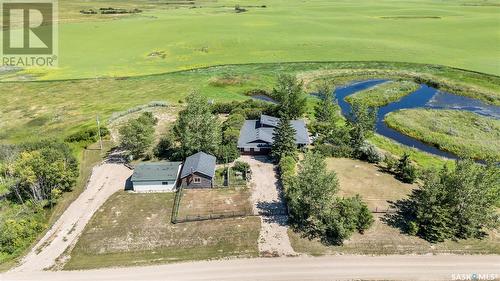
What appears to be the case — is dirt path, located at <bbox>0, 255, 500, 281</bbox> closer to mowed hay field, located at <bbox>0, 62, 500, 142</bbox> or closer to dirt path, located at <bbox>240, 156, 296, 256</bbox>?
dirt path, located at <bbox>240, 156, 296, 256</bbox>

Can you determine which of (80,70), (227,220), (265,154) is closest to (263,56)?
(80,70)

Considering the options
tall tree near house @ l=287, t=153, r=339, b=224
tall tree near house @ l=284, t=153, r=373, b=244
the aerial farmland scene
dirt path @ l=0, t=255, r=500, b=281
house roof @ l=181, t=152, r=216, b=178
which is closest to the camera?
dirt path @ l=0, t=255, r=500, b=281

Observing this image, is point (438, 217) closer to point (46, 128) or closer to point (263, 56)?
point (46, 128)

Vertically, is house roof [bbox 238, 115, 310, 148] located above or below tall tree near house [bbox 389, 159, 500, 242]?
above

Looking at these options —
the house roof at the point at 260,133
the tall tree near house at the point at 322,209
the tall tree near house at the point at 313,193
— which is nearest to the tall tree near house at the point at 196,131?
the house roof at the point at 260,133

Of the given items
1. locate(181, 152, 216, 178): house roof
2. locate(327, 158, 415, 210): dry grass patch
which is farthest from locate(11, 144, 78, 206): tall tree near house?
locate(327, 158, 415, 210): dry grass patch

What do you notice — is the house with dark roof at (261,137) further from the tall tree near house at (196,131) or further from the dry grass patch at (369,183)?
the dry grass patch at (369,183)
